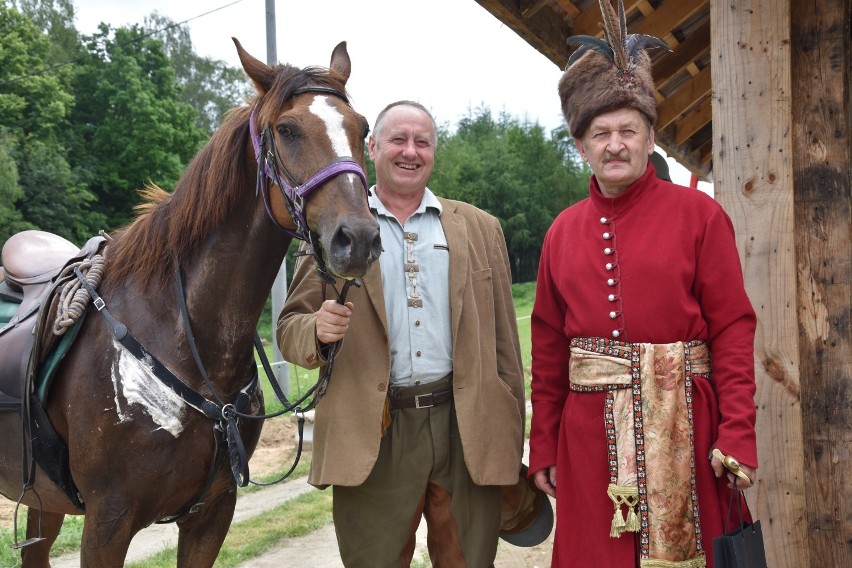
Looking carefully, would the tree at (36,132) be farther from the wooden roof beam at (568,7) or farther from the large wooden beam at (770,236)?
the large wooden beam at (770,236)

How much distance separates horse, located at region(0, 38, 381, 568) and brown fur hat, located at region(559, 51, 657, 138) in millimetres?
641

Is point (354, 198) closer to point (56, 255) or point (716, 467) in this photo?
point (716, 467)

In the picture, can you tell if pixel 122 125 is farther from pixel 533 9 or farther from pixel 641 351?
pixel 641 351

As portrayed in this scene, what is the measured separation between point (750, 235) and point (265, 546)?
3.72m

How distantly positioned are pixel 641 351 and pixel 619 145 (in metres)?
0.59

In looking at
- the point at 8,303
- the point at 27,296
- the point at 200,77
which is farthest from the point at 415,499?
the point at 200,77

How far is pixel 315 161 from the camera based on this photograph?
215cm

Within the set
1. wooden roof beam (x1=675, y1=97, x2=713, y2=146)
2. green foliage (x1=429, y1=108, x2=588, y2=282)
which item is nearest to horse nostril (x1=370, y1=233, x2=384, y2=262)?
wooden roof beam (x1=675, y1=97, x2=713, y2=146)

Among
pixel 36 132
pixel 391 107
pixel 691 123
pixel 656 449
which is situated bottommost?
pixel 656 449

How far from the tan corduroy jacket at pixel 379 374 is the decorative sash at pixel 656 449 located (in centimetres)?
53

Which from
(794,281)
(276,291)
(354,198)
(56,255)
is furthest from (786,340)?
(276,291)

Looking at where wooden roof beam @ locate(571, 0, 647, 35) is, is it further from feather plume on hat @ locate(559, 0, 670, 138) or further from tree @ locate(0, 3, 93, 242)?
tree @ locate(0, 3, 93, 242)

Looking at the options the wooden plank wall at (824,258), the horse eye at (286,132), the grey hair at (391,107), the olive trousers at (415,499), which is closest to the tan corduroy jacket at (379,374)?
the olive trousers at (415,499)

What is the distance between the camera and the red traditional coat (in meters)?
2.03
